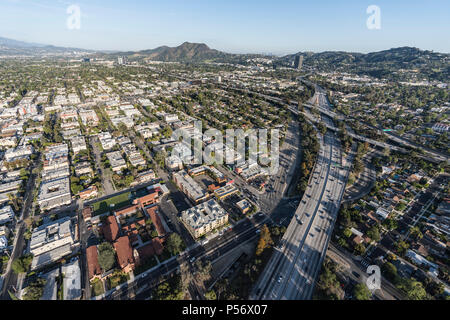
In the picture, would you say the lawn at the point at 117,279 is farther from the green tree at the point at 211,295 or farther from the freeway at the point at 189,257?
the green tree at the point at 211,295

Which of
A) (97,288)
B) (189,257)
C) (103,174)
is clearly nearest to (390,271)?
(189,257)

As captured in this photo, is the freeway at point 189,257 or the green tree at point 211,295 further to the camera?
the freeway at point 189,257

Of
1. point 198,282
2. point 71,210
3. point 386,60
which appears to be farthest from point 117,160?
point 386,60

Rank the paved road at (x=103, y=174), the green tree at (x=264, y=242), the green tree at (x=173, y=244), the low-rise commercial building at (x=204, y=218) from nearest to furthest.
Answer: the green tree at (x=264, y=242), the green tree at (x=173, y=244), the low-rise commercial building at (x=204, y=218), the paved road at (x=103, y=174)

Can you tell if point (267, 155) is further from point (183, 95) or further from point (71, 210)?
point (183, 95)

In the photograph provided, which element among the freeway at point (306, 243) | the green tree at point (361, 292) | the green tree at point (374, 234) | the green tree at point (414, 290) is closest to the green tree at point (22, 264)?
the freeway at point (306, 243)

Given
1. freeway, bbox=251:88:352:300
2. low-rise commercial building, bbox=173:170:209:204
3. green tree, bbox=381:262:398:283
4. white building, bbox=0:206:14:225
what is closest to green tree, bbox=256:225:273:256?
freeway, bbox=251:88:352:300

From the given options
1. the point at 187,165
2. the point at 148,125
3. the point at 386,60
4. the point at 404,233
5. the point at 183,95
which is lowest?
the point at 404,233
